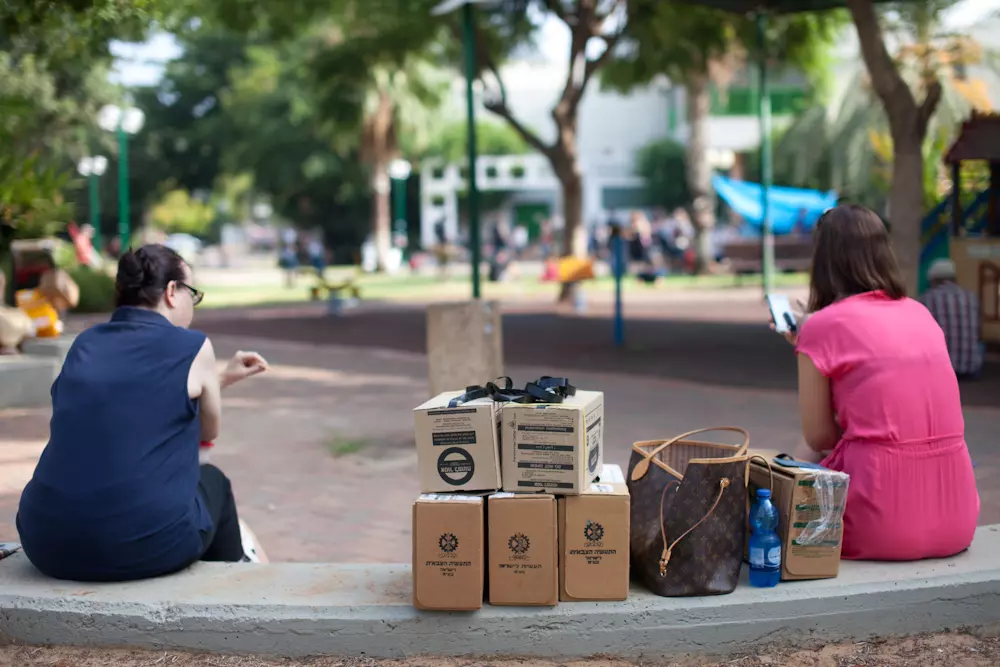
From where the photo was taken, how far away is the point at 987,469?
22.9 feet

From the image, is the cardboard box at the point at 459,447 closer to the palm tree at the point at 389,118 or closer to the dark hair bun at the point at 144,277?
the dark hair bun at the point at 144,277

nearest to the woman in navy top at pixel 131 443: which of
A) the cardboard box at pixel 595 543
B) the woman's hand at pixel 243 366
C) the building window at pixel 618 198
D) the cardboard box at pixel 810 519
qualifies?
the woman's hand at pixel 243 366

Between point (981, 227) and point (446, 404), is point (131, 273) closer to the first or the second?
point (446, 404)

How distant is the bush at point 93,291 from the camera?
69.1 feet

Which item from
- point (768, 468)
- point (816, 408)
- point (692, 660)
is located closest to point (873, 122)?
point (816, 408)

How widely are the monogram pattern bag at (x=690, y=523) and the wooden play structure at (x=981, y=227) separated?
9687 millimetres

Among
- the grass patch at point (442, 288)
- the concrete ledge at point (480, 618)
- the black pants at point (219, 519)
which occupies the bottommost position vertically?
the grass patch at point (442, 288)

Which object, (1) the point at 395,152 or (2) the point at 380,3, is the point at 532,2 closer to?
(2) the point at 380,3

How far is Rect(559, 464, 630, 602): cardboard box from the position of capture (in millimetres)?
4043

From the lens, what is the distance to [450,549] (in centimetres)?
403

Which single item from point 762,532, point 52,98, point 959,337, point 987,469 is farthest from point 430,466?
point 52,98

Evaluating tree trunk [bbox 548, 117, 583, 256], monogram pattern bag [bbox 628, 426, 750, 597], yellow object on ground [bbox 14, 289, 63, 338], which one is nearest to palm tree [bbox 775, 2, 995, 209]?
tree trunk [bbox 548, 117, 583, 256]

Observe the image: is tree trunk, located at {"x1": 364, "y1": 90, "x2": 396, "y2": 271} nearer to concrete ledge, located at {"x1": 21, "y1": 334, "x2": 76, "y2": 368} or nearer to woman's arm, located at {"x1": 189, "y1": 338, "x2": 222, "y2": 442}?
concrete ledge, located at {"x1": 21, "y1": 334, "x2": 76, "y2": 368}

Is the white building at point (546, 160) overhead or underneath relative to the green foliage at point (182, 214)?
overhead
